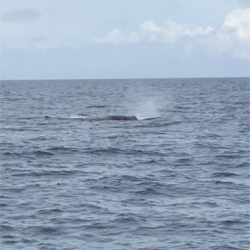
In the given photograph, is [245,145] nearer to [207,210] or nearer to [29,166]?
[29,166]

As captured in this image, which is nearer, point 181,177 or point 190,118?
point 181,177

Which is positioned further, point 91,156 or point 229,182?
point 91,156

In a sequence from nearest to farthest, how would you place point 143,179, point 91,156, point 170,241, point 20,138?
point 170,241 < point 143,179 < point 91,156 < point 20,138

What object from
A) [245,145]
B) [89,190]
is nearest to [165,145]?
[245,145]

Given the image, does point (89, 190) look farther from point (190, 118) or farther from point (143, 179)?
point (190, 118)

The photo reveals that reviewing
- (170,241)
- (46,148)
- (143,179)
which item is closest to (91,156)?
(46,148)

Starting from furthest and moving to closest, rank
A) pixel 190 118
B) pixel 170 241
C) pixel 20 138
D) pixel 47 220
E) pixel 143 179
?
pixel 190 118, pixel 20 138, pixel 143 179, pixel 47 220, pixel 170 241

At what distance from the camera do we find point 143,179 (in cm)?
2895

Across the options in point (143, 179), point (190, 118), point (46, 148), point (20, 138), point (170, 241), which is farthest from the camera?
point (190, 118)

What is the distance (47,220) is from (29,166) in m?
11.0

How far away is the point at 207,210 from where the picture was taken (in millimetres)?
23359

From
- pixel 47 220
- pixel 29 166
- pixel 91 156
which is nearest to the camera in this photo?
pixel 47 220

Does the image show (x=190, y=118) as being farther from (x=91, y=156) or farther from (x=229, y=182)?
(x=229, y=182)

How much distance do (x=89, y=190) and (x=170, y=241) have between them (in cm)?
754
